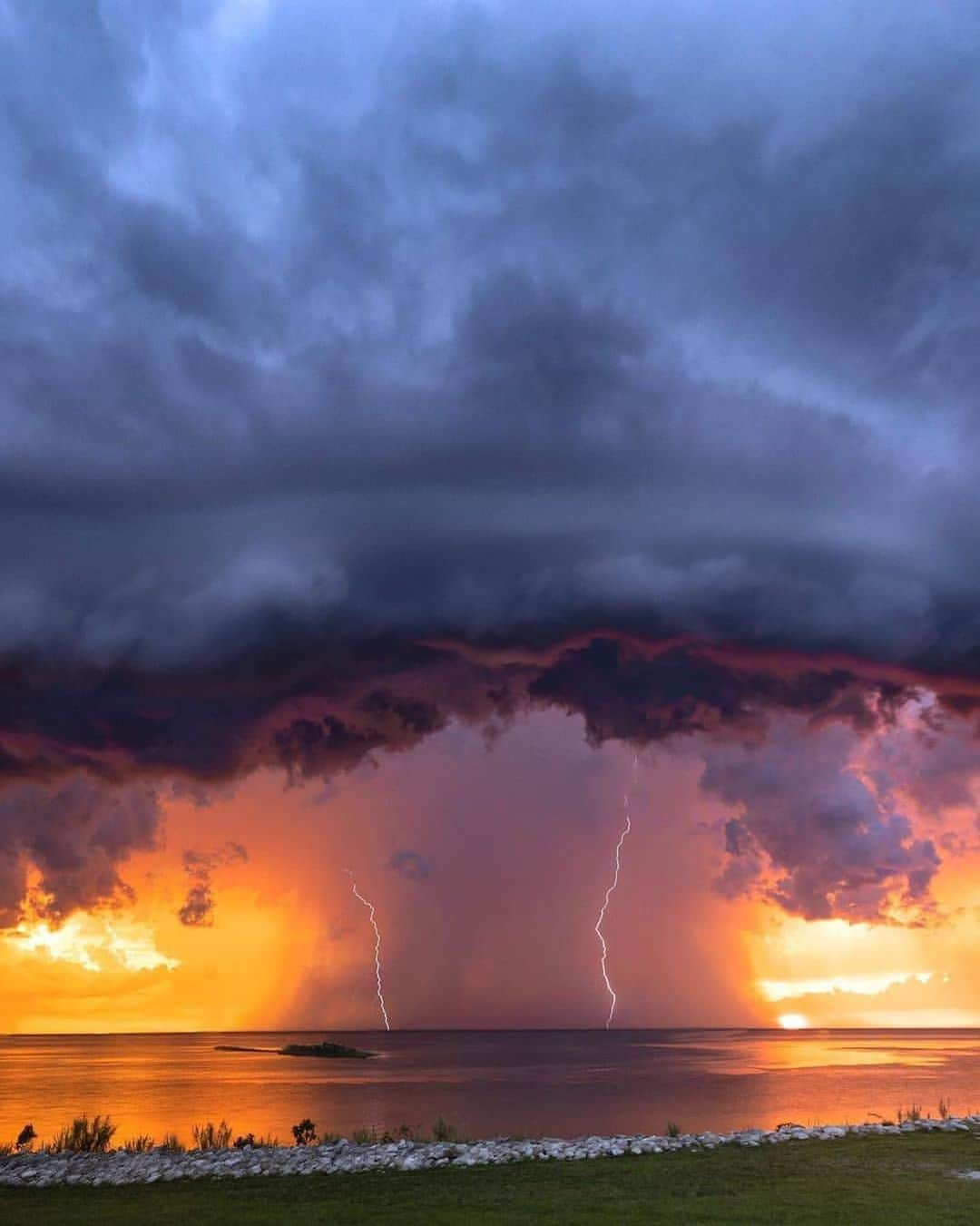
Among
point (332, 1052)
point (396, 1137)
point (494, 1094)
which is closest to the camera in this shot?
point (396, 1137)

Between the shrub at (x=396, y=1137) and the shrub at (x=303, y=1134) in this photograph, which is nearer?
the shrub at (x=396, y=1137)

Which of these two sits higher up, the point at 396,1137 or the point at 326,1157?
the point at 396,1137

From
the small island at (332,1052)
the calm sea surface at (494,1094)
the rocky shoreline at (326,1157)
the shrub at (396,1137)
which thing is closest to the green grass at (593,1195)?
the rocky shoreline at (326,1157)

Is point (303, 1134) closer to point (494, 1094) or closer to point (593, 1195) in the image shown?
point (593, 1195)

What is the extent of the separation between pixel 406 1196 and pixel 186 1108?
51464 mm

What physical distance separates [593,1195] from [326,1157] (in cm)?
968

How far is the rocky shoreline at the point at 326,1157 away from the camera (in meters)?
29.4

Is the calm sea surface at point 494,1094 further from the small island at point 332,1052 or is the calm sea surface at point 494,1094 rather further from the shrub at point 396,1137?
the small island at point 332,1052

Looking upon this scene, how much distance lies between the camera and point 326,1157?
31047 mm

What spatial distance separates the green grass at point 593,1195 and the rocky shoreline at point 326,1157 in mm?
999

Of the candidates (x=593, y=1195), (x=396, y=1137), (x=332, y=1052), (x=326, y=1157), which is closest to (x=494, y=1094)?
(x=396, y=1137)

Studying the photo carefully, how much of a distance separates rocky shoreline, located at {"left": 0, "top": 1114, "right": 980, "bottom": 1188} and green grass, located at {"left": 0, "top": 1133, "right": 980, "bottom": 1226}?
1.00m

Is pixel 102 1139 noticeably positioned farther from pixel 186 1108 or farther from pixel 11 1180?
pixel 186 1108

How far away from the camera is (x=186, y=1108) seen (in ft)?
230
